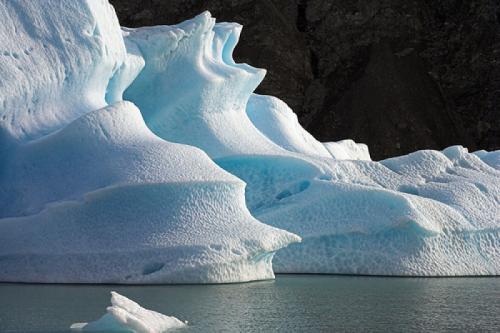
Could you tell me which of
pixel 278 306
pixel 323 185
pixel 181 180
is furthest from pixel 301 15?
pixel 278 306

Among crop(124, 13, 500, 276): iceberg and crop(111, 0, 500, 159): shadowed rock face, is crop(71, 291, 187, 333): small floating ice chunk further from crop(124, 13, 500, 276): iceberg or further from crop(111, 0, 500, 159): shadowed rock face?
crop(111, 0, 500, 159): shadowed rock face

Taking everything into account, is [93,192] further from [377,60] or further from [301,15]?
[301,15]

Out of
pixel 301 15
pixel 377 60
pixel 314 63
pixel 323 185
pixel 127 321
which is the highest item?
pixel 301 15

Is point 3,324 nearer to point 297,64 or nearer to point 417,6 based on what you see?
point 297,64

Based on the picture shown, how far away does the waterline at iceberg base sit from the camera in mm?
A: 10234

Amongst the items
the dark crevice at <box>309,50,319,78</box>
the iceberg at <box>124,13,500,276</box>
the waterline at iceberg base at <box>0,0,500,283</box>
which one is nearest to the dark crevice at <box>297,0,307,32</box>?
the dark crevice at <box>309,50,319,78</box>

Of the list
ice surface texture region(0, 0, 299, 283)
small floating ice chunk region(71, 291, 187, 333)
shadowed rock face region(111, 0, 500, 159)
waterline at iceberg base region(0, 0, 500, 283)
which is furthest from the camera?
shadowed rock face region(111, 0, 500, 159)

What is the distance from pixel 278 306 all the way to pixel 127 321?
219cm

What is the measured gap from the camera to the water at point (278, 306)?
7445 millimetres

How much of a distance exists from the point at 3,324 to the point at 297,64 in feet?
114

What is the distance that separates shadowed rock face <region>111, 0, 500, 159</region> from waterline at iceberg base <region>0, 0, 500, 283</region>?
21501 millimetres

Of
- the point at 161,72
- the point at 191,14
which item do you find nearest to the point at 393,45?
the point at 191,14

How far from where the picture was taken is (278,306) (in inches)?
344

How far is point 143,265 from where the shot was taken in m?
9.99
